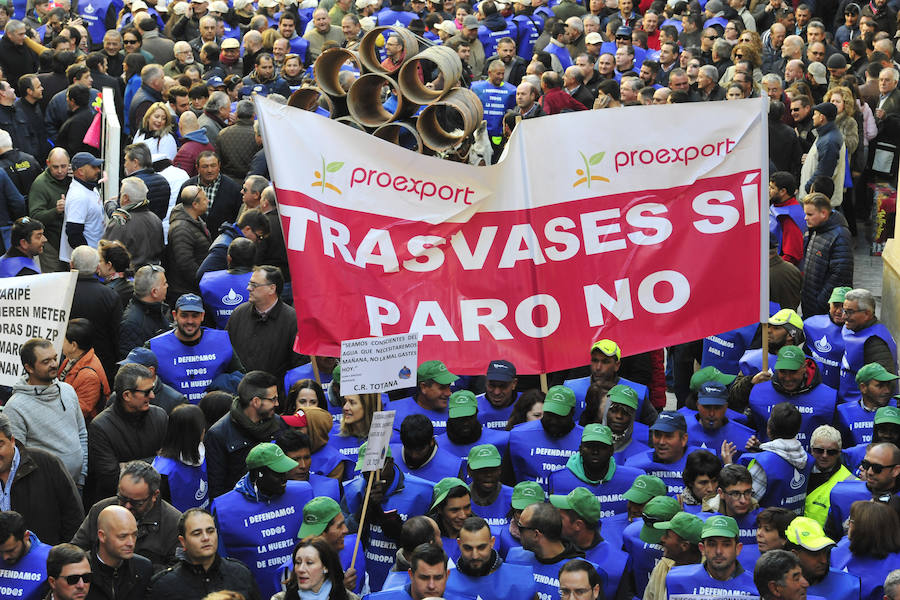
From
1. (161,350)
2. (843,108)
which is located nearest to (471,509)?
(161,350)

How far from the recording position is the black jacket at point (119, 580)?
26.2ft

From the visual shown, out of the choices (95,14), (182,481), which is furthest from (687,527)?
(95,14)

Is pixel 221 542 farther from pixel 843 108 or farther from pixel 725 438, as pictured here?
pixel 843 108

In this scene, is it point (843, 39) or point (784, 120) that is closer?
point (784, 120)

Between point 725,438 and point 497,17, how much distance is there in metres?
11.7

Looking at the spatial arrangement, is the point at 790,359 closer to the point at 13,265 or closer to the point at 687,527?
the point at 687,527

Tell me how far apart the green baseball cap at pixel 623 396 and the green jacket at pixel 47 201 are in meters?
6.54

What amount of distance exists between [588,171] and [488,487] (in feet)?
8.29

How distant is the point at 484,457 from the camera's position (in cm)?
923

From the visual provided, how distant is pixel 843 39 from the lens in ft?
67.5

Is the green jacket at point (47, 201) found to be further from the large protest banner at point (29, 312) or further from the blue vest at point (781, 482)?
the blue vest at point (781, 482)

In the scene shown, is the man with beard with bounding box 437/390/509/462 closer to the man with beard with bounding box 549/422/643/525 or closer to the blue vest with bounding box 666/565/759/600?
the man with beard with bounding box 549/422/643/525

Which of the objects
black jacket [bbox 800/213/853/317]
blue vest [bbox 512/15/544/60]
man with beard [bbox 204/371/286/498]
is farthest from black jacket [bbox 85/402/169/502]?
blue vest [bbox 512/15/544/60]

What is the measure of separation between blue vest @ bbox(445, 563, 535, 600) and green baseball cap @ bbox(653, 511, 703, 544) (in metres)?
0.88
